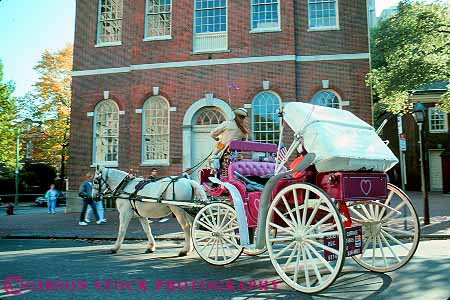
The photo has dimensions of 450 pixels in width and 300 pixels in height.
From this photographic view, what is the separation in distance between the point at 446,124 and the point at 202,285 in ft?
92.8

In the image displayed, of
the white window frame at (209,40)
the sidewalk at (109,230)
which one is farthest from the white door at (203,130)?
the sidewalk at (109,230)

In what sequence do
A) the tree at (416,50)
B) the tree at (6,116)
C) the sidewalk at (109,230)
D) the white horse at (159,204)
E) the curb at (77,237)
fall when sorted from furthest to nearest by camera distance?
the tree at (6,116) < the tree at (416,50) < the sidewalk at (109,230) < the curb at (77,237) < the white horse at (159,204)

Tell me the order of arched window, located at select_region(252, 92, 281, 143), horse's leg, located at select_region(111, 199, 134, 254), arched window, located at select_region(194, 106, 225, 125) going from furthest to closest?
arched window, located at select_region(194, 106, 225, 125), arched window, located at select_region(252, 92, 281, 143), horse's leg, located at select_region(111, 199, 134, 254)

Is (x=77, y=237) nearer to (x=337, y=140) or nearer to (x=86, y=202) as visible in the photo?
(x=86, y=202)

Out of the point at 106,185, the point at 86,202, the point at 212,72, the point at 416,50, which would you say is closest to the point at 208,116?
the point at 212,72

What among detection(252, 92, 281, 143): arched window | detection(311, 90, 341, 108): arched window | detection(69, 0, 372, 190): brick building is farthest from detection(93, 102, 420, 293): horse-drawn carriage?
→ detection(311, 90, 341, 108): arched window

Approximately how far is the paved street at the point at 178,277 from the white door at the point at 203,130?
8.20m

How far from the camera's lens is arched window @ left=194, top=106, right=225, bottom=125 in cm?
1675

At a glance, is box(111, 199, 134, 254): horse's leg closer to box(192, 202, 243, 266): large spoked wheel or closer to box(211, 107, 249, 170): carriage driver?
box(192, 202, 243, 266): large spoked wheel

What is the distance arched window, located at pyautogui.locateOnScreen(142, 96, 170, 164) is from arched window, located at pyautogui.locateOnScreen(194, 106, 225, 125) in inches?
55.6

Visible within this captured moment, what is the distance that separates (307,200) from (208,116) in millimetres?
12102

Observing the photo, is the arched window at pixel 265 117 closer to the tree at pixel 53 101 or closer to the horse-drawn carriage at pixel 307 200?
the horse-drawn carriage at pixel 307 200

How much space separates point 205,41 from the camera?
17141 millimetres

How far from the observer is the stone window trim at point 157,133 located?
17078 millimetres
